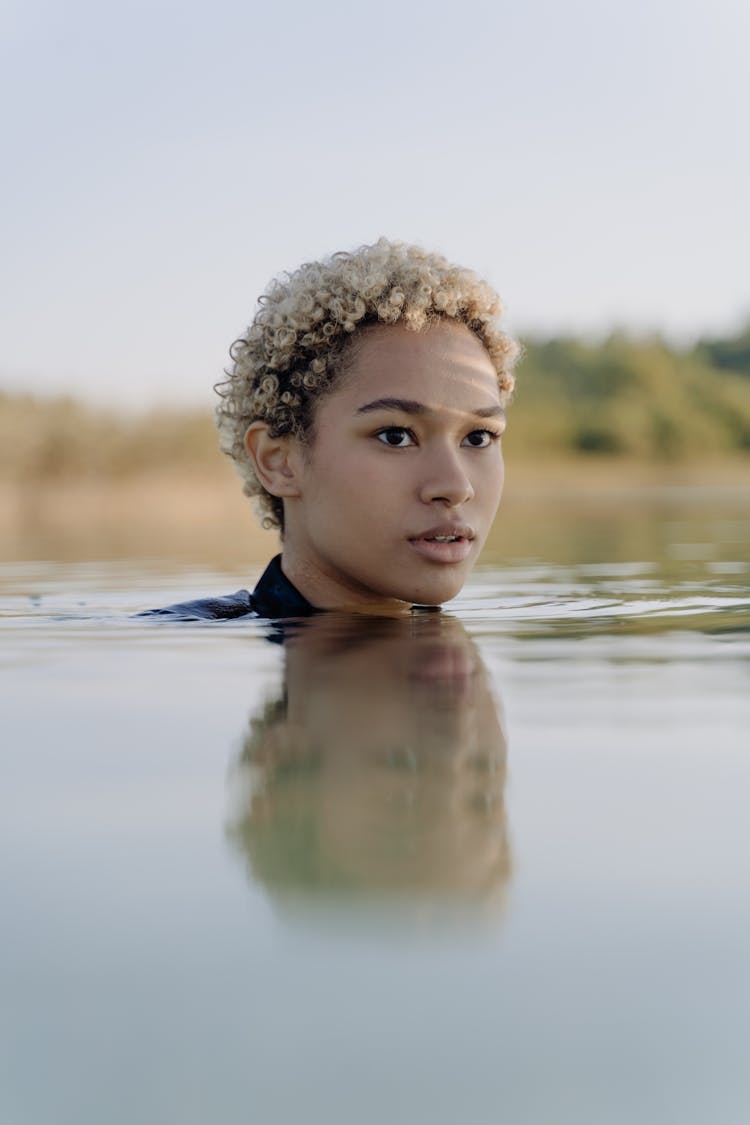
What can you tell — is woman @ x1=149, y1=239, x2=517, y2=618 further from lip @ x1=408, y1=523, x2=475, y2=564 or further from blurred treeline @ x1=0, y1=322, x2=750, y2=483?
blurred treeline @ x1=0, y1=322, x2=750, y2=483

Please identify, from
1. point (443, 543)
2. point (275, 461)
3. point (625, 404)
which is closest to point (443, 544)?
point (443, 543)

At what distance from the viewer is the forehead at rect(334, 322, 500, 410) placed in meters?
2.90

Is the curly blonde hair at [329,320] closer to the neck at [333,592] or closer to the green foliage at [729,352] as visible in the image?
the neck at [333,592]

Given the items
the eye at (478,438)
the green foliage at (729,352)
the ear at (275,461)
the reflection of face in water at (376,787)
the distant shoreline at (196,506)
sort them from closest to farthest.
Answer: the reflection of face in water at (376,787) → the eye at (478,438) → the ear at (275,461) → the distant shoreline at (196,506) → the green foliage at (729,352)

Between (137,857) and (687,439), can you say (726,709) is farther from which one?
(687,439)

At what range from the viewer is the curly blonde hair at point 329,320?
303 centimetres

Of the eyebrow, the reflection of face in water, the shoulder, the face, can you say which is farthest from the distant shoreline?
the reflection of face in water

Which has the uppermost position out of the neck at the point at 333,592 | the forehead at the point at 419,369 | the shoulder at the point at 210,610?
the forehead at the point at 419,369

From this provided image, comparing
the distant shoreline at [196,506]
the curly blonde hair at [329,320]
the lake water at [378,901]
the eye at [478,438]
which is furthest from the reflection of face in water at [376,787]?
the distant shoreline at [196,506]

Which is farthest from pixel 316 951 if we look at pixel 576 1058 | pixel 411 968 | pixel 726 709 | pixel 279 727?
pixel 726 709

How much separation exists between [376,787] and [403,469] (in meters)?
1.72

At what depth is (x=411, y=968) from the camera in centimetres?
73

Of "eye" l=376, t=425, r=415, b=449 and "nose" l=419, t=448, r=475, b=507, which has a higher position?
"eye" l=376, t=425, r=415, b=449

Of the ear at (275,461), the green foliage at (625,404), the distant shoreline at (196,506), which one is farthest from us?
the green foliage at (625,404)
